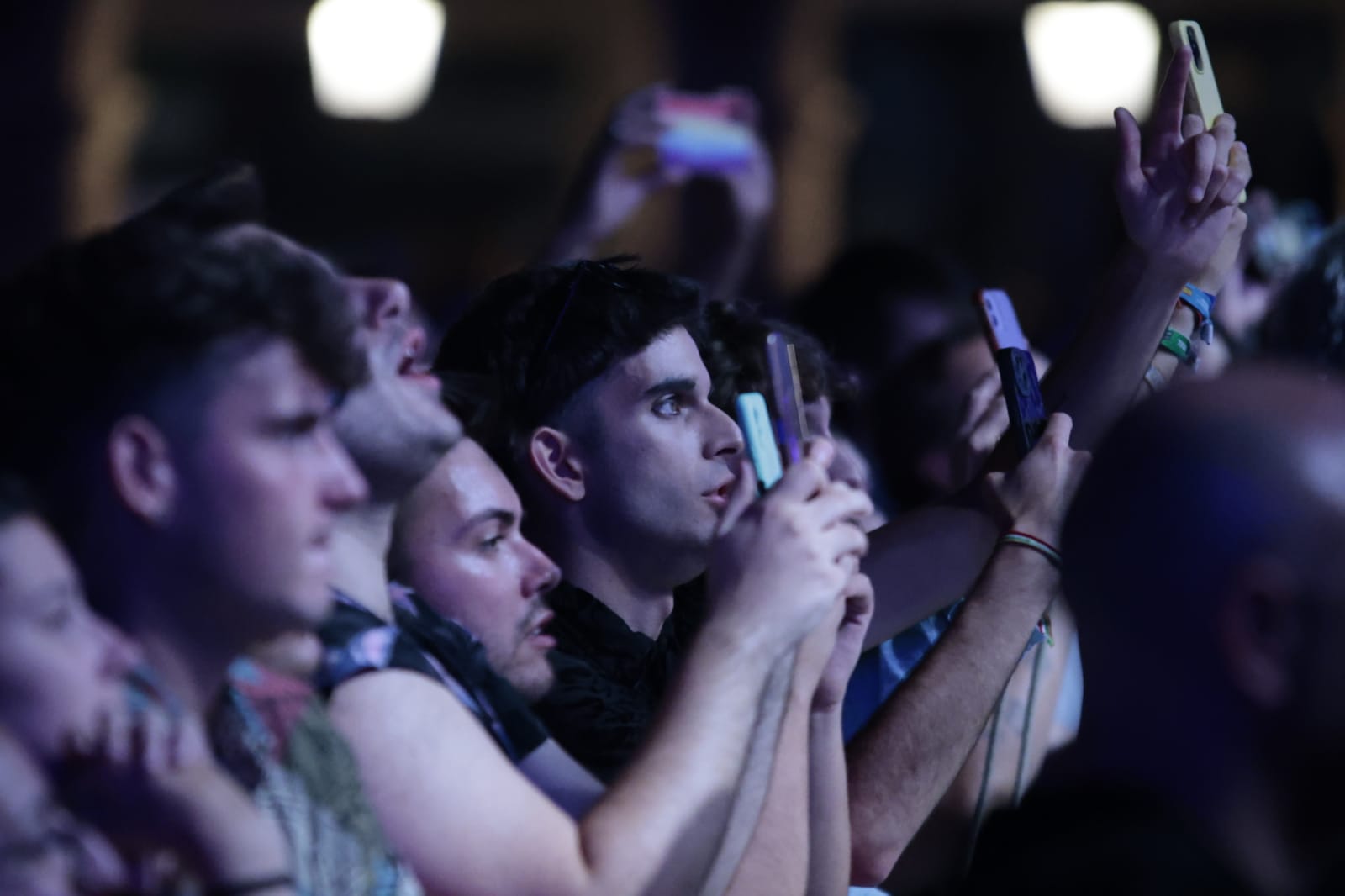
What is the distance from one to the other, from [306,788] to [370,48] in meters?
5.80

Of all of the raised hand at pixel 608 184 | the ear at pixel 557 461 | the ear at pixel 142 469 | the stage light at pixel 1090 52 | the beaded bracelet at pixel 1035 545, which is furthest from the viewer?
the stage light at pixel 1090 52

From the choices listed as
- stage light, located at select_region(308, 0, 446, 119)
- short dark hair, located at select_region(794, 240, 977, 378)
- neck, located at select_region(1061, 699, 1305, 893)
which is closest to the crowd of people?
neck, located at select_region(1061, 699, 1305, 893)

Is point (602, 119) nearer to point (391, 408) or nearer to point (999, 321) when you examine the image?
point (999, 321)

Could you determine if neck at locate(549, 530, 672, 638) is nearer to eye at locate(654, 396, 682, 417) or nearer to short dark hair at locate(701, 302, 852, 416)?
eye at locate(654, 396, 682, 417)

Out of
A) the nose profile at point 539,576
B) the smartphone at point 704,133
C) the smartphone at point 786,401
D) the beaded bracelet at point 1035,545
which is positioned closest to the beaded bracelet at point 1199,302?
the beaded bracelet at point 1035,545

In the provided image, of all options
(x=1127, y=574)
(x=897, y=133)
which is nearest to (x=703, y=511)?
(x=1127, y=574)

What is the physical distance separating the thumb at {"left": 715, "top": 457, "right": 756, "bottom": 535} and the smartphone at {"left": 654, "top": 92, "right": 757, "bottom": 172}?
2.45m

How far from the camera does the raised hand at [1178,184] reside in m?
2.30

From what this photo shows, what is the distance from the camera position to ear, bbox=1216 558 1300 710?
1.38 m

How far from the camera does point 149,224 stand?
5.03ft

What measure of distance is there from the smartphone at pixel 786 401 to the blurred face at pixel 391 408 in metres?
0.34

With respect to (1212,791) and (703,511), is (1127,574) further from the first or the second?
(703,511)

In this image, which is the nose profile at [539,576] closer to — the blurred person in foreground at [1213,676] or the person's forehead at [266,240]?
the person's forehead at [266,240]

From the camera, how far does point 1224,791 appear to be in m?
1.42
